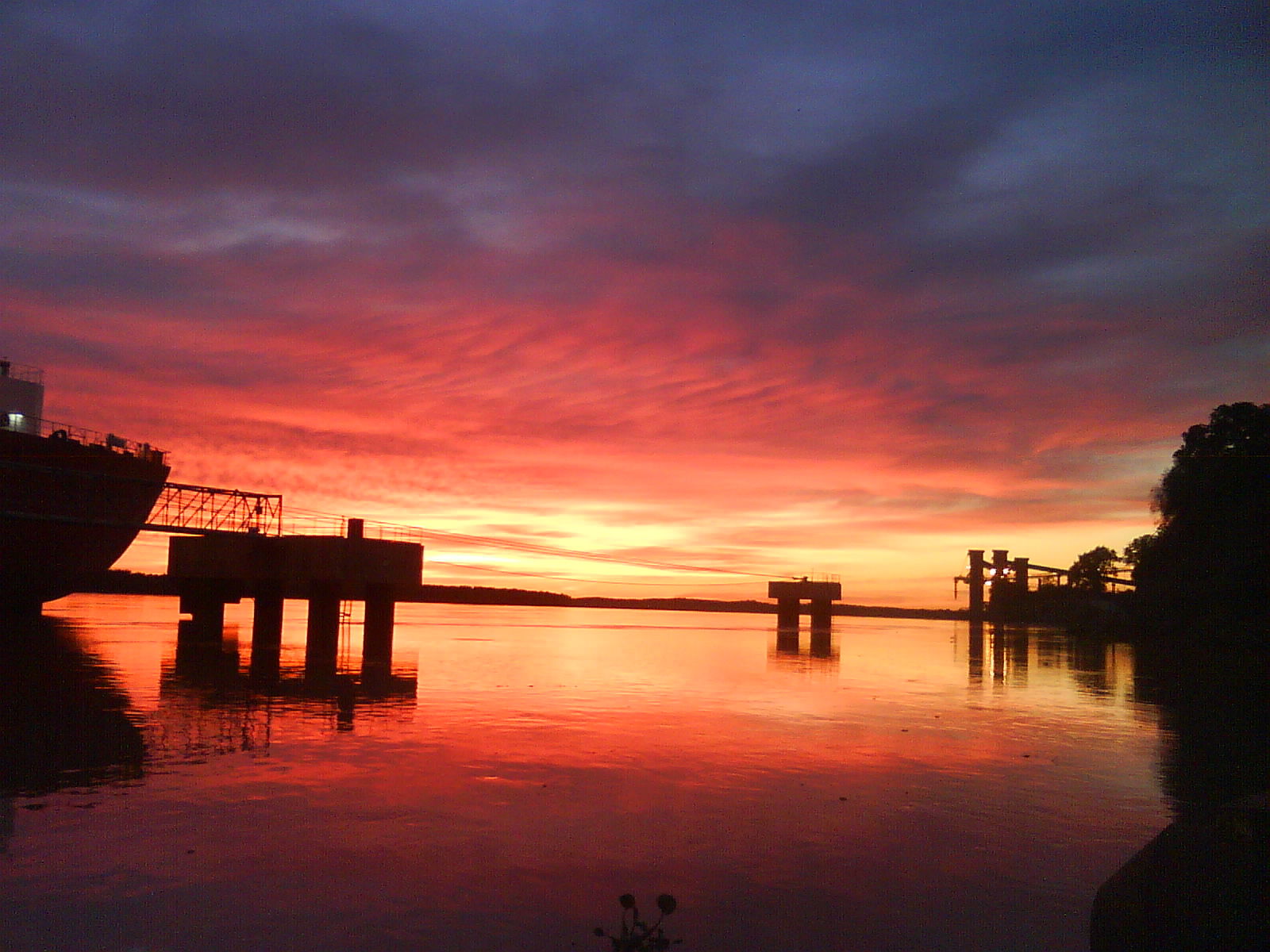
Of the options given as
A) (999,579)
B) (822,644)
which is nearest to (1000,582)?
(999,579)

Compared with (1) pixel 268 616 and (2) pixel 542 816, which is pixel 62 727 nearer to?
(2) pixel 542 816

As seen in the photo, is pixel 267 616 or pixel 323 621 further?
pixel 267 616

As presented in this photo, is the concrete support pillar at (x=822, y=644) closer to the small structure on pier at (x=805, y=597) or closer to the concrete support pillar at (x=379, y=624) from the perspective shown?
the small structure on pier at (x=805, y=597)

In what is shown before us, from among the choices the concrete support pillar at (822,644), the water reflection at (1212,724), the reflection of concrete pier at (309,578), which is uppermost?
the reflection of concrete pier at (309,578)

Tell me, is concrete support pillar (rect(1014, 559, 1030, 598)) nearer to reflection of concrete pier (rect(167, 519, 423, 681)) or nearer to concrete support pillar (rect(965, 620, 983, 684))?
concrete support pillar (rect(965, 620, 983, 684))

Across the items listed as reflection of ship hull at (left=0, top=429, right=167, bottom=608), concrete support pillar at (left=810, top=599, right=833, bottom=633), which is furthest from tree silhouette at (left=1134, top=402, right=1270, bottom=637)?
reflection of ship hull at (left=0, top=429, right=167, bottom=608)

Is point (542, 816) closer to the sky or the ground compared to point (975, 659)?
closer to the sky

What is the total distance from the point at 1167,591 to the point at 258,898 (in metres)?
74.6

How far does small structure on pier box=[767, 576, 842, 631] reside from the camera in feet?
396

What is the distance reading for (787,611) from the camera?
12525cm

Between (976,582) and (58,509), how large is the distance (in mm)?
149447

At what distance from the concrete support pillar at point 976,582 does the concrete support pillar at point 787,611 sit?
51589 mm

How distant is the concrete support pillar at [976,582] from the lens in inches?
6555

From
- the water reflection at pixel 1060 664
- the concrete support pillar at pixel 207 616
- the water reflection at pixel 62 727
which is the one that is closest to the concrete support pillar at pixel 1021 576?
the water reflection at pixel 1060 664
